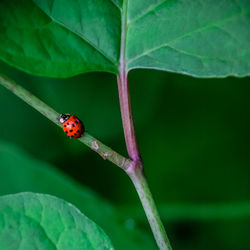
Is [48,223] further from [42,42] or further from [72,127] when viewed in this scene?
[42,42]

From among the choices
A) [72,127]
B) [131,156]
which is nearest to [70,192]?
[72,127]

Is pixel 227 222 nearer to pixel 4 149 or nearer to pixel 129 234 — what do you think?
pixel 129 234

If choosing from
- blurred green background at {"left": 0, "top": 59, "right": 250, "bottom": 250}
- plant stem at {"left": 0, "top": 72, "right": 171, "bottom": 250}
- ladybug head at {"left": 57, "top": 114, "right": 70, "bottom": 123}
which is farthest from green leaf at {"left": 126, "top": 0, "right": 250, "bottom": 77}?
blurred green background at {"left": 0, "top": 59, "right": 250, "bottom": 250}

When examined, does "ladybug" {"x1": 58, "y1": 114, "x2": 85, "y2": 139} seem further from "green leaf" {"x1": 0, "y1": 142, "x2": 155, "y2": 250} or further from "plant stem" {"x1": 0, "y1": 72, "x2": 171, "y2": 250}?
"green leaf" {"x1": 0, "y1": 142, "x2": 155, "y2": 250}

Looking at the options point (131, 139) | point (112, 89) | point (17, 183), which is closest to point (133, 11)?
point (131, 139)

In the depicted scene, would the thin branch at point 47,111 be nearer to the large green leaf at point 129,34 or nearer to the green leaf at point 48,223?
the large green leaf at point 129,34

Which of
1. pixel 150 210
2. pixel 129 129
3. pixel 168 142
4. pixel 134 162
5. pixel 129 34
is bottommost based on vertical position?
pixel 150 210
